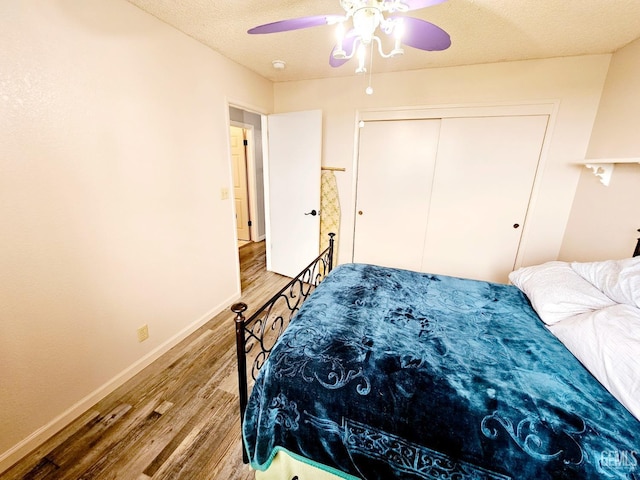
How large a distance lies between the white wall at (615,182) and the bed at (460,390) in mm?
698

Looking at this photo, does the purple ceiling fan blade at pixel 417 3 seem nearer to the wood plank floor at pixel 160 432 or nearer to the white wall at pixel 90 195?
the white wall at pixel 90 195

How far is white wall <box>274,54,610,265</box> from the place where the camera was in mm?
2176

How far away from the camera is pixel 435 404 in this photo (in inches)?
37.0

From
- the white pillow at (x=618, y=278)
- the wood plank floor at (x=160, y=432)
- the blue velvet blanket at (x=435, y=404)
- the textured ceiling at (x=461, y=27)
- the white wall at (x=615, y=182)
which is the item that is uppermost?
the textured ceiling at (x=461, y=27)

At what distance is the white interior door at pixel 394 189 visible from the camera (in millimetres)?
2717

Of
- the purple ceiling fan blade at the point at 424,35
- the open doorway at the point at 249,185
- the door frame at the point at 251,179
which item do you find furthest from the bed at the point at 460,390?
the door frame at the point at 251,179

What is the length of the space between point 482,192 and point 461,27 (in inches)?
56.3

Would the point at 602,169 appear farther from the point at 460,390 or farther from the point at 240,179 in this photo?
the point at 240,179

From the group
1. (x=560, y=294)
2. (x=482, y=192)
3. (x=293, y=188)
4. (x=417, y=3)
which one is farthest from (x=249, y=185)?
(x=560, y=294)

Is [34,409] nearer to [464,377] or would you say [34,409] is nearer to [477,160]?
[464,377]

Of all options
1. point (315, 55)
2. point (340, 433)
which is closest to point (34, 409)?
point (340, 433)

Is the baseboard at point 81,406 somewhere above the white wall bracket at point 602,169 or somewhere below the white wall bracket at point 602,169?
below

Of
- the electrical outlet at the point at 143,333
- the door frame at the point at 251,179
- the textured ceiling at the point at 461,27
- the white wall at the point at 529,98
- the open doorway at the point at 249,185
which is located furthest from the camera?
the door frame at the point at 251,179

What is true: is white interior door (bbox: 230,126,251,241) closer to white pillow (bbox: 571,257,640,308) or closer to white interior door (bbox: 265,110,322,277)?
white interior door (bbox: 265,110,322,277)
